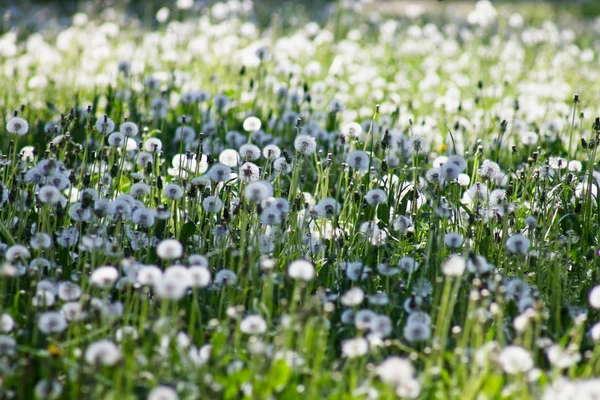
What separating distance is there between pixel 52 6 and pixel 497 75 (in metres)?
6.19

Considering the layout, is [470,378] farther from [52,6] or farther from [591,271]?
[52,6]

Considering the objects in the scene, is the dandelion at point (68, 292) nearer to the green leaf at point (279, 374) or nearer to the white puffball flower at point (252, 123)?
the green leaf at point (279, 374)

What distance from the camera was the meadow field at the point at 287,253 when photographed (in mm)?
2041

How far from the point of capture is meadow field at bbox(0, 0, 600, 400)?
2041 mm

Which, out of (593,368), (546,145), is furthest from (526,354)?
(546,145)

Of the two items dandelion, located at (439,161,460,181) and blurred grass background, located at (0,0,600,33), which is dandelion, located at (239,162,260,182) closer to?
dandelion, located at (439,161,460,181)

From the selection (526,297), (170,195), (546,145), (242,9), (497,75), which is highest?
(242,9)

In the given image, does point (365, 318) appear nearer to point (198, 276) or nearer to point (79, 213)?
point (198, 276)

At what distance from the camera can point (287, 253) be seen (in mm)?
2982

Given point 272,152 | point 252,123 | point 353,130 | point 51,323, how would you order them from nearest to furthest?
point 51,323, point 272,152, point 353,130, point 252,123

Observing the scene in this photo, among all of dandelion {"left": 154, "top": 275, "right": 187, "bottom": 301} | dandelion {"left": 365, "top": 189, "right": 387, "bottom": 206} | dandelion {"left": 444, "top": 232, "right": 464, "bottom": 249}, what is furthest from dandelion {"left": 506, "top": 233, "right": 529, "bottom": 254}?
dandelion {"left": 154, "top": 275, "right": 187, "bottom": 301}

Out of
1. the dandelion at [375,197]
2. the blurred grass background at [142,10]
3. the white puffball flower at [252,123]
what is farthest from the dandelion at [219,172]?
the blurred grass background at [142,10]

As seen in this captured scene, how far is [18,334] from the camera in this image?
88.8 inches

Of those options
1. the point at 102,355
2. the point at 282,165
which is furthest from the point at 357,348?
the point at 282,165
